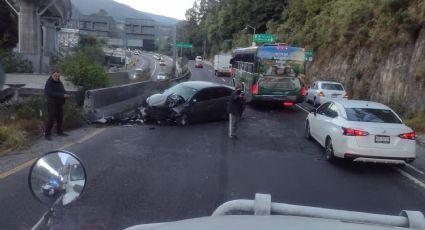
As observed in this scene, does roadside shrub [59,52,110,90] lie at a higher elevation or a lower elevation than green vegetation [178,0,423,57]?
lower

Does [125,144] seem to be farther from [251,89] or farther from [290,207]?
[251,89]

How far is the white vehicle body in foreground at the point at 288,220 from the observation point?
224cm

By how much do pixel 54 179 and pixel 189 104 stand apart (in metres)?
14.6

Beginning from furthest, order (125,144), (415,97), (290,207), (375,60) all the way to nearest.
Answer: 1. (375,60)
2. (415,97)
3. (125,144)
4. (290,207)

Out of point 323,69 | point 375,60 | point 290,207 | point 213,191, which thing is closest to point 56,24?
point 323,69

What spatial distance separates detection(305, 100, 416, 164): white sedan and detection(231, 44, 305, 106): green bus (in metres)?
12.3

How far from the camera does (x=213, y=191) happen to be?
339 inches

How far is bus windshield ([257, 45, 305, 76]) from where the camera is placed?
2520 centimetres

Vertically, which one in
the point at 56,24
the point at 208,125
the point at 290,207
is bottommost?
the point at 208,125

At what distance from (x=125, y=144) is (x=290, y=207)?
415 inches

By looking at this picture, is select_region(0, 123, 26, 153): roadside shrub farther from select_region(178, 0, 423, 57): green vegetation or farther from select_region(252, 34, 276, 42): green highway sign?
select_region(252, 34, 276, 42): green highway sign

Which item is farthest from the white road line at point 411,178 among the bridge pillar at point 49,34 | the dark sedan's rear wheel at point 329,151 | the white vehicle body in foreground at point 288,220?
the bridge pillar at point 49,34

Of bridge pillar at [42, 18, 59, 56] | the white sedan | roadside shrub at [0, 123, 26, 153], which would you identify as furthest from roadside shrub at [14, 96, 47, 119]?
bridge pillar at [42, 18, 59, 56]

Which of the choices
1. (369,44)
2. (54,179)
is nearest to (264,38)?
(369,44)
